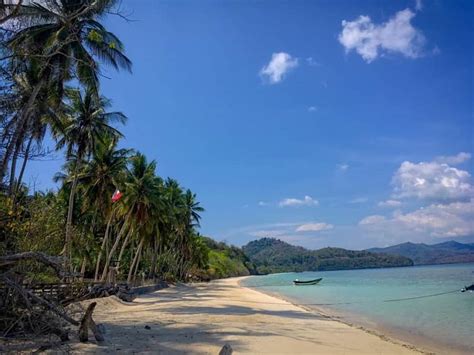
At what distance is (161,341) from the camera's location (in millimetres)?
10477

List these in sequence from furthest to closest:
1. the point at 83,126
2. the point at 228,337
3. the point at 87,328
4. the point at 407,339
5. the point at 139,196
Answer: the point at 139,196
the point at 83,126
the point at 407,339
the point at 228,337
the point at 87,328

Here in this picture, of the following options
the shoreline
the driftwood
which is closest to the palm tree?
the shoreline

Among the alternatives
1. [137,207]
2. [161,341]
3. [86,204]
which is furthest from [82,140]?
[161,341]

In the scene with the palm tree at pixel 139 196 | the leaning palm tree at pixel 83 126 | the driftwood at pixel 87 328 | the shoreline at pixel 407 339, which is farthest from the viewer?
the palm tree at pixel 139 196

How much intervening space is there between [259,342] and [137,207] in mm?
24167

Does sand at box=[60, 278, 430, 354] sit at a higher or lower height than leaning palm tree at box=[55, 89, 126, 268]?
lower

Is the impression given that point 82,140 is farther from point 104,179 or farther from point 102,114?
point 104,179

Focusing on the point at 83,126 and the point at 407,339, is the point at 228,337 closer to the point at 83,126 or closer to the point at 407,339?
the point at 407,339

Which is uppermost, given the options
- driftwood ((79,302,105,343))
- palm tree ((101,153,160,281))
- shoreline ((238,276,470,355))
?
palm tree ((101,153,160,281))

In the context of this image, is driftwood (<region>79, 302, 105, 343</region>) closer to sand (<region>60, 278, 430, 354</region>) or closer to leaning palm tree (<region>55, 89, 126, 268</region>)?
sand (<region>60, 278, 430, 354</region>)

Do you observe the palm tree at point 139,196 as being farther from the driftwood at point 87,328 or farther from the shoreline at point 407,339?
Result: the driftwood at point 87,328

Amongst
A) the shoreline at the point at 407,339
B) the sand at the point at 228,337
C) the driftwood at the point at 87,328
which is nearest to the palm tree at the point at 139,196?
the sand at the point at 228,337

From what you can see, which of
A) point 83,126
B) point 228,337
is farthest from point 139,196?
point 228,337

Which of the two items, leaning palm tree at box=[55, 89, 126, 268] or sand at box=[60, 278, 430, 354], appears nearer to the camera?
sand at box=[60, 278, 430, 354]
